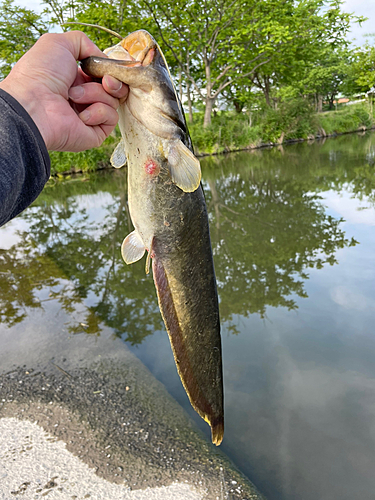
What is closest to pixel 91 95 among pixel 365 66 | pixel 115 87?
pixel 115 87

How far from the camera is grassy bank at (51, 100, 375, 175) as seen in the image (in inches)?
654

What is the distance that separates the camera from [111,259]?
578cm

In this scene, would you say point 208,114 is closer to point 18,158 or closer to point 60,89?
point 60,89

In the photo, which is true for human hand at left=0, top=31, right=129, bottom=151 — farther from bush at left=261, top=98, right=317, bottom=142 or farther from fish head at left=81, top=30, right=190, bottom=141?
bush at left=261, top=98, right=317, bottom=142

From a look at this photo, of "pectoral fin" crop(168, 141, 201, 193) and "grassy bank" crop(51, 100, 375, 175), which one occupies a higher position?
"pectoral fin" crop(168, 141, 201, 193)

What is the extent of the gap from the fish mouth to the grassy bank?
15929 mm

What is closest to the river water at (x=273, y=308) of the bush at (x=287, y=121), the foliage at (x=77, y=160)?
the foliage at (x=77, y=160)

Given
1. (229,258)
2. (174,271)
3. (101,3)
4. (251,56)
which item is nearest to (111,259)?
(229,258)

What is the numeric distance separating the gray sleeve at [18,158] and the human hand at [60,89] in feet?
0.36

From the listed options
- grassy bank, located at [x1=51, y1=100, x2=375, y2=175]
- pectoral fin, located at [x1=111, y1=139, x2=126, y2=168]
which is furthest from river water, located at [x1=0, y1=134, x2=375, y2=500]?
grassy bank, located at [x1=51, y1=100, x2=375, y2=175]

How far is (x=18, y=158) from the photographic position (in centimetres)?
107

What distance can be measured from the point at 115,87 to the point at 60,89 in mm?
293

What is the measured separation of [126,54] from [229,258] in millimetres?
4112

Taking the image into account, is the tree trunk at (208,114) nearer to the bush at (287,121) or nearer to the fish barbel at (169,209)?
the bush at (287,121)
